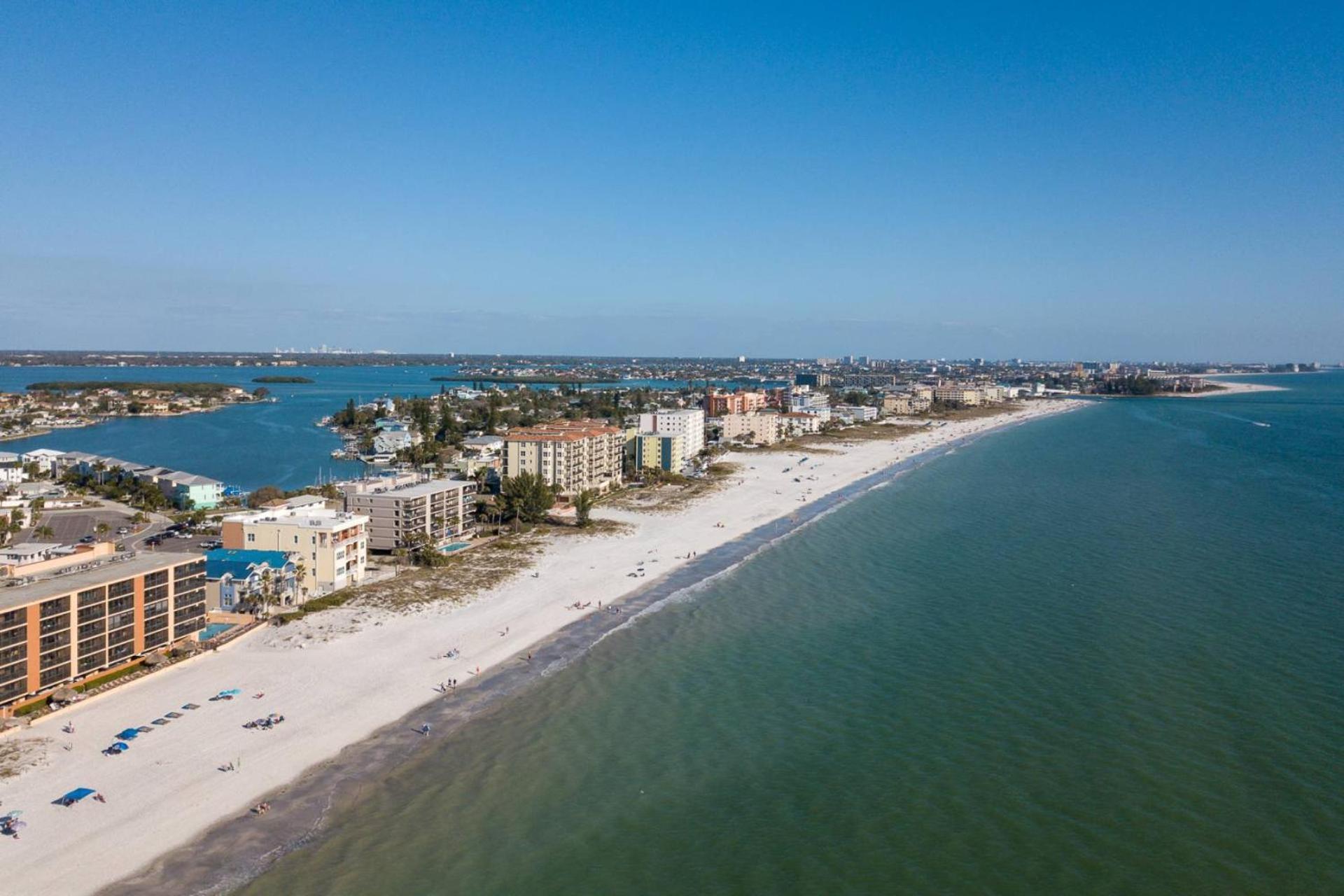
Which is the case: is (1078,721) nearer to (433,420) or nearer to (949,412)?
(433,420)

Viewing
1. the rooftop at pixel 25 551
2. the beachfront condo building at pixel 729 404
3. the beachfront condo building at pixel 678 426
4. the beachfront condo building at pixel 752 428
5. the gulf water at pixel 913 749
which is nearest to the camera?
the gulf water at pixel 913 749

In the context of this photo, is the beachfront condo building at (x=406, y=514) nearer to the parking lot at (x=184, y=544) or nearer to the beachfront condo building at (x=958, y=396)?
the parking lot at (x=184, y=544)

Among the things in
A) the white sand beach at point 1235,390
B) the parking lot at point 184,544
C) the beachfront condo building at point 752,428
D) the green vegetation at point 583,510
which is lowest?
the parking lot at point 184,544

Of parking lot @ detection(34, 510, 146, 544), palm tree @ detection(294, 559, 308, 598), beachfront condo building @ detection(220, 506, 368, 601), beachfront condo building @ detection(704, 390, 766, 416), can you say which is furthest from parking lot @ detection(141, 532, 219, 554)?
beachfront condo building @ detection(704, 390, 766, 416)

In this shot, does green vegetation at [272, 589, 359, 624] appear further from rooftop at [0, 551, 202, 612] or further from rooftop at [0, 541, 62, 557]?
rooftop at [0, 541, 62, 557]

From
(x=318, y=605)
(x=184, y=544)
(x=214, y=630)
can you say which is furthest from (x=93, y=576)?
(x=184, y=544)

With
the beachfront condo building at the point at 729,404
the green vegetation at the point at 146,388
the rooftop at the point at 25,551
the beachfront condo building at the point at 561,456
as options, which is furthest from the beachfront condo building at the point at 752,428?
the green vegetation at the point at 146,388
